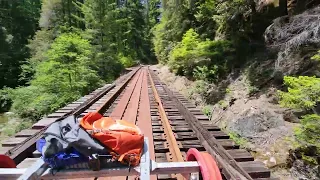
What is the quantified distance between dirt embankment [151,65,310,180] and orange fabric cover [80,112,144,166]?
374 cm

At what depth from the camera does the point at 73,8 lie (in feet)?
116

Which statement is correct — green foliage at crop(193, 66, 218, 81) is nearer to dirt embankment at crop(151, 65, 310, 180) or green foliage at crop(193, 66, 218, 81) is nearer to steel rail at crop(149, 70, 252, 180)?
dirt embankment at crop(151, 65, 310, 180)

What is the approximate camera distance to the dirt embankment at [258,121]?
5496 mm

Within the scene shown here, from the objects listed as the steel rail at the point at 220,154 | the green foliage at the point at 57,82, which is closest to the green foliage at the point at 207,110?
the steel rail at the point at 220,154

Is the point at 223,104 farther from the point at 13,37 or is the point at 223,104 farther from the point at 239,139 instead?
the point at 13,37

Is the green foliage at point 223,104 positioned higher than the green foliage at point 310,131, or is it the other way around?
the green foliage at point 310,131

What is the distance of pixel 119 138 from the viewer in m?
2.43

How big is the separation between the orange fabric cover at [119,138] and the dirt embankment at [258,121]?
3.74 m

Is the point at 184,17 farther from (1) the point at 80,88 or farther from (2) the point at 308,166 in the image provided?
(2) the point at 308,166

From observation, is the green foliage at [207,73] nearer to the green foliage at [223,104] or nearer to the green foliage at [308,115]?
the green foliage at [223,104]

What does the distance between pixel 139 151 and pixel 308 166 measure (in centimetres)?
421

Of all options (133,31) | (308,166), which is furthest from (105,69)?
(133,31)

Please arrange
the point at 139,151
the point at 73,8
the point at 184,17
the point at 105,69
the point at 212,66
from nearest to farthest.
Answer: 1. the point at 139,151
2. the point at 212,66
3. the point at 184,17
4. the point at 105,69
5. the point at 73,8

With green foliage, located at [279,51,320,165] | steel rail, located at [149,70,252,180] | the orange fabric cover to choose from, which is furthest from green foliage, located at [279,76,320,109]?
the orange fabric cover
